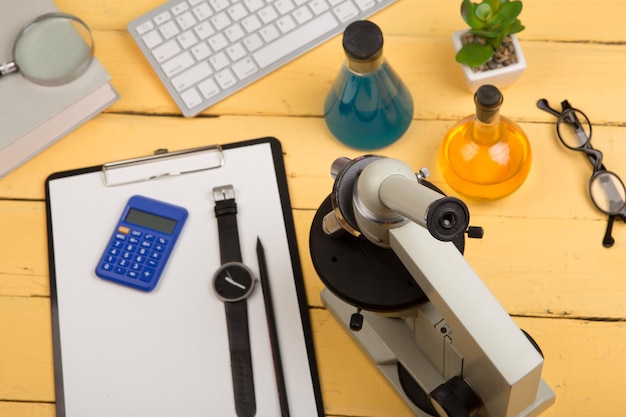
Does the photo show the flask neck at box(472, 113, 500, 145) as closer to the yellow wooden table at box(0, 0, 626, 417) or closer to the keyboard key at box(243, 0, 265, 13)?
the yellow wooden table at box(0, 0, 626, 417)

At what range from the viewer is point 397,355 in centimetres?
83

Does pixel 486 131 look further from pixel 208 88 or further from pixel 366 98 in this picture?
pixel 208 88

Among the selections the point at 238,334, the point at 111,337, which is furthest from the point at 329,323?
the point at 111,337

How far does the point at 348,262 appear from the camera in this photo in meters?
0.72

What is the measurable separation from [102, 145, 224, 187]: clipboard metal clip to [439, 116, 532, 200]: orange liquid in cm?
27

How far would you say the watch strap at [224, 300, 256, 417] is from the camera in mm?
858

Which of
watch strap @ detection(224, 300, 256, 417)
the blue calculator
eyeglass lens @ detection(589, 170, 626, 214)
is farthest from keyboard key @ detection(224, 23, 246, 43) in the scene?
eyeglass lens @ detection(589, 170, 626, 214)

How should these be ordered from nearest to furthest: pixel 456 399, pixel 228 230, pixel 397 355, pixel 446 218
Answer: pixel 446 218, pixel 456 399, pixel 397 355, pixel 228 230

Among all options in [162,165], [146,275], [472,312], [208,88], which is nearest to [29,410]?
[146,275]

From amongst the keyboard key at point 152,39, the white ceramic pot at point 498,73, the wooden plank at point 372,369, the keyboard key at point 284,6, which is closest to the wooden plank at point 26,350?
the wooden plank at point 372,369

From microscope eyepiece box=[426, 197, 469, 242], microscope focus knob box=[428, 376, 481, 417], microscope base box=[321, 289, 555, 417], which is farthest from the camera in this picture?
microscope base box=[321, 289, 555, 417]

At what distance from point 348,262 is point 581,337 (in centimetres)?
30

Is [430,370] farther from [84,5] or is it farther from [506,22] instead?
[84,5]

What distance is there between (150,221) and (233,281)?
0.12 m
